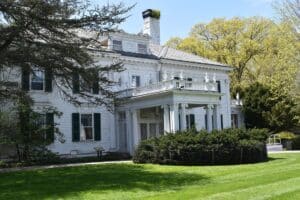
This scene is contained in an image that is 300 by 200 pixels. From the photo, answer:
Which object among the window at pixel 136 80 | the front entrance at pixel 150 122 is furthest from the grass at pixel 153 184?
the window at pixel 136 80

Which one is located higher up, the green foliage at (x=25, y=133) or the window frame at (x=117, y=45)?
the window frame at (x=117, y=45)

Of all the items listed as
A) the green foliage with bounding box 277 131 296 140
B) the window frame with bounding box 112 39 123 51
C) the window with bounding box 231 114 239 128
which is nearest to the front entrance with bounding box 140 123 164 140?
the window frame with bounding box 112 39 123 51

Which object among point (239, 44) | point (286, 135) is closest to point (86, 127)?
point (286, 135)

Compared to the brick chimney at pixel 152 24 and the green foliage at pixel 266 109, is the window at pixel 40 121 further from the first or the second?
the green foliage at pixel 266 109

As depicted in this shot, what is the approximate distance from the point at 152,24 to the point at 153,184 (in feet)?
100

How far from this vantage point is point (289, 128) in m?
44.9

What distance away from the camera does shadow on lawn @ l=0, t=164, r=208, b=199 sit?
1446cm

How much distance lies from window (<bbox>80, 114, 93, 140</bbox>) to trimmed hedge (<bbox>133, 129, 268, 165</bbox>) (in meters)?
8.64

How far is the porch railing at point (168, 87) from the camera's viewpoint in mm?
30792

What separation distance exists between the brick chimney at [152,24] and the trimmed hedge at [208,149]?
68.5 ft

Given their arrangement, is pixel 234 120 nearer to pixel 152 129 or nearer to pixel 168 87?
pixel 152 129

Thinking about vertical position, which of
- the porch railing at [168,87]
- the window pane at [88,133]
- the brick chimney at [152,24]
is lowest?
the window pane at [88,133]

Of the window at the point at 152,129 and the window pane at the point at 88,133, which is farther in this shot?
the window at the point at 152,129

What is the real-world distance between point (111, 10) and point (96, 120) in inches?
612
